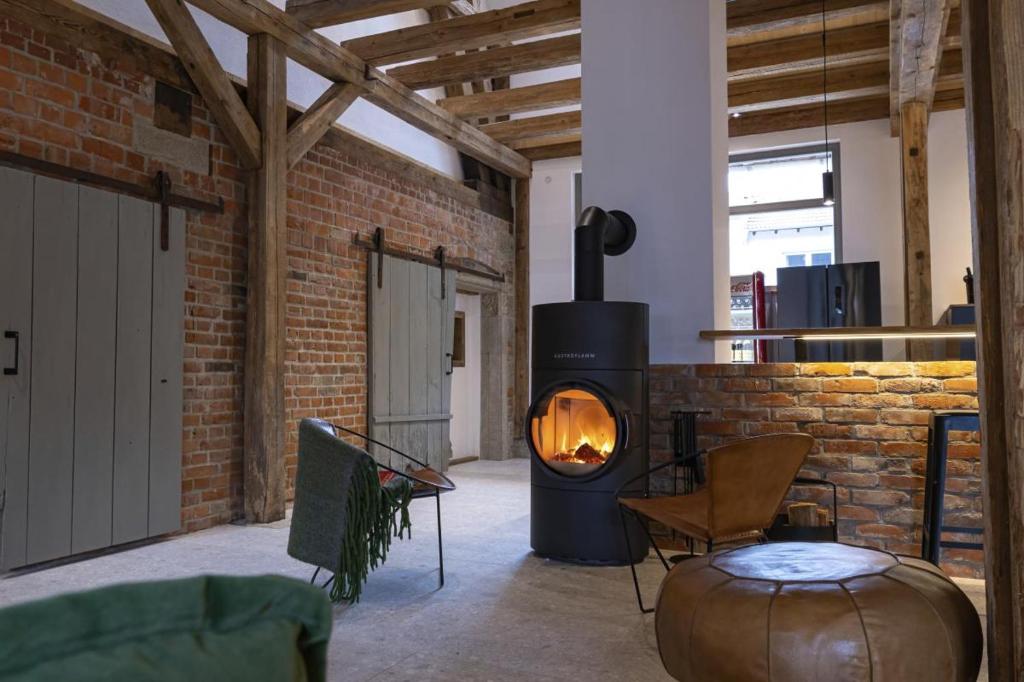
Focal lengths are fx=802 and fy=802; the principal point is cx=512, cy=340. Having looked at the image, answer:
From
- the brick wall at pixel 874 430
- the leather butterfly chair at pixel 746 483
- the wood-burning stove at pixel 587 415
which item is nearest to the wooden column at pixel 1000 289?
the leather butterfly chair at pixel 746 483

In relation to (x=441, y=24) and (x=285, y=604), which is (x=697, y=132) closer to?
(x=441, y=24)

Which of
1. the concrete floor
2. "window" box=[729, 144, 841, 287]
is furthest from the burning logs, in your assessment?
"window" box=[729, 144, 841, 287]

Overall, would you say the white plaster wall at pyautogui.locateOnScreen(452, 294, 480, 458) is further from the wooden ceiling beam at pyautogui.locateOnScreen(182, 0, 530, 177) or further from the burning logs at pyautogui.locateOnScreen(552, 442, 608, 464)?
the burning logs at pyautogui.locateOnScreen(552, 442, 608, 464)

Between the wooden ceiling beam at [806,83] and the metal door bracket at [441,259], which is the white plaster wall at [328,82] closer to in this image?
the metal door bracket at [441,259]

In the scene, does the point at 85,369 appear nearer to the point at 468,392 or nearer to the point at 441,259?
the point at 441,259

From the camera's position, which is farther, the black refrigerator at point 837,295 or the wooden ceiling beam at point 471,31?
the black refrigerator at point 837,295

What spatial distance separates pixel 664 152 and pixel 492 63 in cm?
261

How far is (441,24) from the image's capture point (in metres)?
5.86

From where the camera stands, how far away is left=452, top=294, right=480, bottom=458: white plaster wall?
328 inches

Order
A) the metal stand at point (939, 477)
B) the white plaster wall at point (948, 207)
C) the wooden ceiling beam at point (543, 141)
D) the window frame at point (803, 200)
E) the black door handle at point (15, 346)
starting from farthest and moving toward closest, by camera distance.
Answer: the wooden ceiling beam at point (543, 141) < the window frame at point (803, 200) < the white plaster wall at point (948, 207) < the black door handle at point (15, 346) < the metal stand at point (939, 477)

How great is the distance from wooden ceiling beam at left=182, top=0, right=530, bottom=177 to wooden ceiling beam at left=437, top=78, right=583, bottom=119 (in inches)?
5.7

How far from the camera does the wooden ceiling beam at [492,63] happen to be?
6.27m

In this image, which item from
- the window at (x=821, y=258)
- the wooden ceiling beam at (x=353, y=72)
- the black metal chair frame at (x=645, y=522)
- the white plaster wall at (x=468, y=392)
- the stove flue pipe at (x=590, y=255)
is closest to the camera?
the black metal chair frame at (x=645, y=522)

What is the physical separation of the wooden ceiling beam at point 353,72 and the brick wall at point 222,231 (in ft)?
1.73
